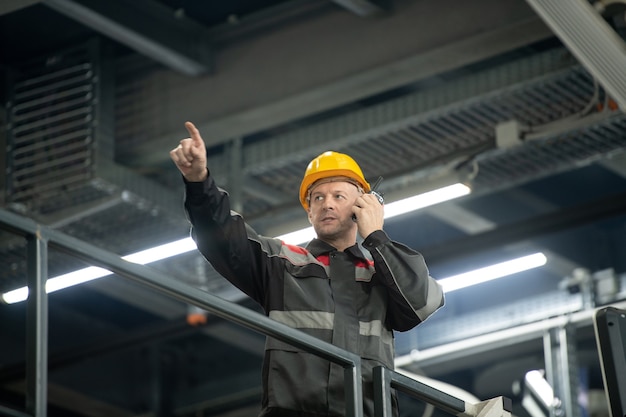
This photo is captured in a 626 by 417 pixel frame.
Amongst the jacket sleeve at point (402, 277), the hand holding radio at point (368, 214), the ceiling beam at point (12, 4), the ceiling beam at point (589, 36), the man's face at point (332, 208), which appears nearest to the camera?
the jacket sleeve at point (402, 277)

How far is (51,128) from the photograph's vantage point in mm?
9336

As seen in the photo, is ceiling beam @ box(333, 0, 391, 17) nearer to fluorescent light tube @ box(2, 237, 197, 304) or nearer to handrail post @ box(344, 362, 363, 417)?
fluorescent light tube @ box(2, 237, 197, 304)

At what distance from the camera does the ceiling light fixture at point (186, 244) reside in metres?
9.27

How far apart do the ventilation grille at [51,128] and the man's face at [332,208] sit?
366 cm

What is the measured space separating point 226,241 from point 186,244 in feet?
15.3

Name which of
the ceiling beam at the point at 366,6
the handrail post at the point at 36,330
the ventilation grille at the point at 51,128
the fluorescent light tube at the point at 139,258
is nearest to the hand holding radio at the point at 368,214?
the handrail post at the point at 36,330

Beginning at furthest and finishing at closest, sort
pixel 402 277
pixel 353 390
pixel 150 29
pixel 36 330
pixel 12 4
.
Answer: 1. pixel 150 29
2. pixel 12 4
3. pixel 402 277
4. pixel 353 390
5. pixel 36 330

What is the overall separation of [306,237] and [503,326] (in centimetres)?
322

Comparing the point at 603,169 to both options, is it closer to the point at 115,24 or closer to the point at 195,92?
the point at 195,92

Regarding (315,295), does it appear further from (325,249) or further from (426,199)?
(426,199)

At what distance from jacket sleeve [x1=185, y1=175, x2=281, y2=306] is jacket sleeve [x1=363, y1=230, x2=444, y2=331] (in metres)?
0.43

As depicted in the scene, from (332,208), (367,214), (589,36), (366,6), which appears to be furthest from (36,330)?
(366,6)

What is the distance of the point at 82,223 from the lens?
31.3 feet

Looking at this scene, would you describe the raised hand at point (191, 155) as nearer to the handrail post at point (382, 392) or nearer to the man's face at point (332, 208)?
the man's face at point (332, 208)
